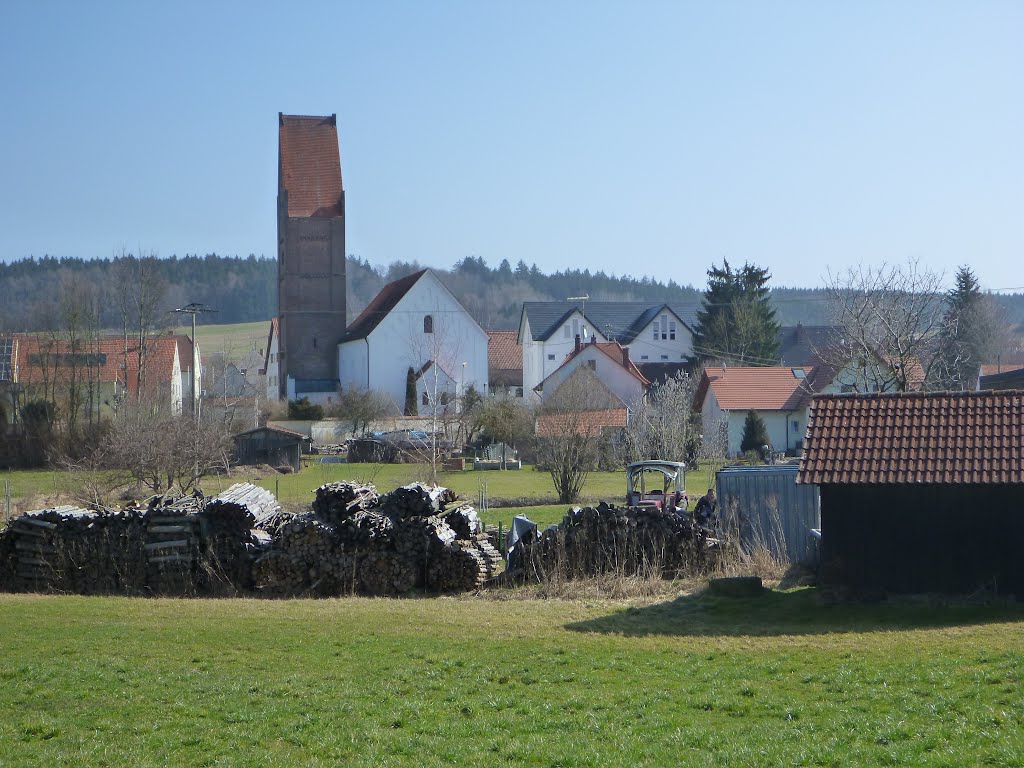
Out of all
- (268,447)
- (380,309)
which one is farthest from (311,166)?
(268,447)

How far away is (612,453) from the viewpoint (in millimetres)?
49000

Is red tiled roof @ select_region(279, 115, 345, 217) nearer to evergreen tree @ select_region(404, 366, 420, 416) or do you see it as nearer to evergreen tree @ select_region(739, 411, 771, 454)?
evergreen tree @ select_region(404, 366, 420, 416)

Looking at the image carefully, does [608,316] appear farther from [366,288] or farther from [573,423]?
[366,288]

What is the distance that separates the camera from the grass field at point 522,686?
8.54 meters

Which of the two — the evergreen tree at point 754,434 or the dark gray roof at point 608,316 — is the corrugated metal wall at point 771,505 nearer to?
the evergreen tree at point 754,434

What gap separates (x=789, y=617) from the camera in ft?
51.3

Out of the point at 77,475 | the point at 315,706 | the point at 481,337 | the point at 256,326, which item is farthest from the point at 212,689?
the point at 256,326

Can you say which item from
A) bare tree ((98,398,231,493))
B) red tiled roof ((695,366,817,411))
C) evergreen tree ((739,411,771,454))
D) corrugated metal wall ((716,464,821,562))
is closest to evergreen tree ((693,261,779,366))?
red tiled roof ((695,366,817,411))

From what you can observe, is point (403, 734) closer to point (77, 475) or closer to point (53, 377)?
point (77, 475)

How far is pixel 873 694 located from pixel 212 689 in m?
6.41

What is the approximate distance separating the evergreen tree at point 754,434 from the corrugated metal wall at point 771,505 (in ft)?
106

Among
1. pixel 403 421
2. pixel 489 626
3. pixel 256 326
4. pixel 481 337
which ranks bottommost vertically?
pixel 489 626

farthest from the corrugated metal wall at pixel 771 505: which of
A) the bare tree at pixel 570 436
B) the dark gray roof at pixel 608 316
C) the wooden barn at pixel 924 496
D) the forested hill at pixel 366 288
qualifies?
the forested hill at pixel 366 288

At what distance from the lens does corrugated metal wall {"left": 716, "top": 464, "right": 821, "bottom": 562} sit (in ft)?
71.1
